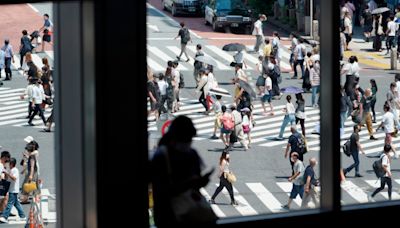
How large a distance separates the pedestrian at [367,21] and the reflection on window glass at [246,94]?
6.64 ft

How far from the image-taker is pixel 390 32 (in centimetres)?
4056

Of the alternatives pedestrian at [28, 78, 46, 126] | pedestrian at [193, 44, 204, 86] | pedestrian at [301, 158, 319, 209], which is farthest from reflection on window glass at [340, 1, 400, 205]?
pedestrian at [28, 78, 46, 126]

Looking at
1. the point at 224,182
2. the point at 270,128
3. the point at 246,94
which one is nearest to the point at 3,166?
the point at 224,182

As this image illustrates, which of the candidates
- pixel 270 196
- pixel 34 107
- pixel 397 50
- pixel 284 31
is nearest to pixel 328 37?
pixel 270 196

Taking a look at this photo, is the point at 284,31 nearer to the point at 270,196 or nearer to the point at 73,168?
the point at 270,196

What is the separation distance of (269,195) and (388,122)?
479 cm

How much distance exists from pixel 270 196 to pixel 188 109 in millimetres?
7573

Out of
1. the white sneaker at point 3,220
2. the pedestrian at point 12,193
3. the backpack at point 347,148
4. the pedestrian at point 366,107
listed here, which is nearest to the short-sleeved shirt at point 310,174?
the backpack at point 347,148

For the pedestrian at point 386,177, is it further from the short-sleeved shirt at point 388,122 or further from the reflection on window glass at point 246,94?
the short-sleeved shirt at point 388,122

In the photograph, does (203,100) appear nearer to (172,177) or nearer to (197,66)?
(197,66)

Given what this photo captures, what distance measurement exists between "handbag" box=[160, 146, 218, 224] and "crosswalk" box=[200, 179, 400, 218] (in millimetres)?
24512

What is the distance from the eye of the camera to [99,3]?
5676 mm

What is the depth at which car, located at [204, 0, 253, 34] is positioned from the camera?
1844 inches

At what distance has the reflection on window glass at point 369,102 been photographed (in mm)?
31500
